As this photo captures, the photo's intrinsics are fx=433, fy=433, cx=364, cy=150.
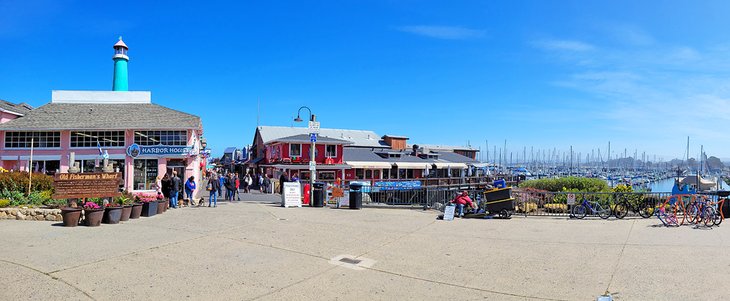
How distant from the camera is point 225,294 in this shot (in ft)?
21.2

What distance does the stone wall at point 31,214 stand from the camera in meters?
13.0

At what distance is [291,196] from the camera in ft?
63.3

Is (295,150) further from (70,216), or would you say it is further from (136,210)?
(70,216)

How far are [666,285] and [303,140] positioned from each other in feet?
123

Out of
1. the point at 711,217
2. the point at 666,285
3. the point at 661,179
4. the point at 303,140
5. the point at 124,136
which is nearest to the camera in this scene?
the point at 666,285

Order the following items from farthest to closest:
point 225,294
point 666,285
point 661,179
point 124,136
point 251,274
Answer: point 661,179
point 124,136
point 251,274
point 666,285
point 225,294

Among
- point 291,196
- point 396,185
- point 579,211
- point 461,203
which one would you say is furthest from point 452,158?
point 461,203

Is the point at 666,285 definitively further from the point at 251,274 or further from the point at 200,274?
the point at 200,274

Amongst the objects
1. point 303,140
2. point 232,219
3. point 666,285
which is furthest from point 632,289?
point 303,140

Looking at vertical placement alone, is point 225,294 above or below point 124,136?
below

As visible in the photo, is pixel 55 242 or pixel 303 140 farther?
pixel 303 140

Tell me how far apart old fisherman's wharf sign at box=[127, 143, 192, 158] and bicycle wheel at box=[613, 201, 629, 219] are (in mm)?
24705

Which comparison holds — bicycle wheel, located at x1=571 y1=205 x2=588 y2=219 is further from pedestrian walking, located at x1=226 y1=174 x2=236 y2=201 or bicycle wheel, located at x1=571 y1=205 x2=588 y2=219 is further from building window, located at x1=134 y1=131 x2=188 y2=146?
building window, located at x1=134 y1=131 x2=188 y2=146

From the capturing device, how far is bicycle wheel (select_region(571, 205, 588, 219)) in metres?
15.8
